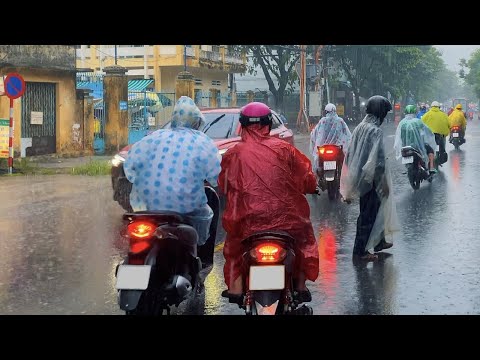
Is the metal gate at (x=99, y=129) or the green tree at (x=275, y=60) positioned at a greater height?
the green tree at (x=275, y=60)

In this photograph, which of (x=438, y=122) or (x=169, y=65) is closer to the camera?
(x=438, y=122)

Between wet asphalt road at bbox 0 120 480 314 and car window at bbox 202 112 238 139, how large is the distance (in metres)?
1.81

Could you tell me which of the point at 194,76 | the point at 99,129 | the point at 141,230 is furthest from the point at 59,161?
the point at 194,76

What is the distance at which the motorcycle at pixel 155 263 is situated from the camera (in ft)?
16.8

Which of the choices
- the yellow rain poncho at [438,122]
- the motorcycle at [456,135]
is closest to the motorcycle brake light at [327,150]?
the yellow rain poncho at [438,122]

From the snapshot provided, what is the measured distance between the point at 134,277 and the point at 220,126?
7.49 metres

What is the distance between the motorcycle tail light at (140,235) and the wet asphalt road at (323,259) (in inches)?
52.6

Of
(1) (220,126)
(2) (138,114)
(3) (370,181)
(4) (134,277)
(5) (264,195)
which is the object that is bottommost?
(4) (134,277)

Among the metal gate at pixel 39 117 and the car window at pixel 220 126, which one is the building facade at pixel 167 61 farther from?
the car window at pixel 220 126

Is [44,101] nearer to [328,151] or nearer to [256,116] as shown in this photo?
[328,151]

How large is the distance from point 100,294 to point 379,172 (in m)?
3.19

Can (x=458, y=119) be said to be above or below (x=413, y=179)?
above

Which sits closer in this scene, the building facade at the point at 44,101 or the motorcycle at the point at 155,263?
the motorcycle at the point at 155,263

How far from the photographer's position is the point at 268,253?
16.5 feet
